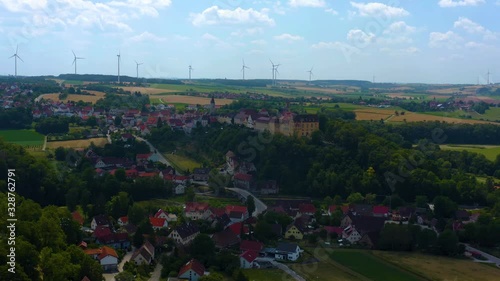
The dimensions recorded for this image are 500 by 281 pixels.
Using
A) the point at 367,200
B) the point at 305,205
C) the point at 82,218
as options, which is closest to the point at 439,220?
the point at 367,200

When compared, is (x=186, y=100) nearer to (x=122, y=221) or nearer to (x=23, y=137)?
(x=23, y=137)

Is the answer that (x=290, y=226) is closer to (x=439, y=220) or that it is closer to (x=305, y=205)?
(x=305, y=205)

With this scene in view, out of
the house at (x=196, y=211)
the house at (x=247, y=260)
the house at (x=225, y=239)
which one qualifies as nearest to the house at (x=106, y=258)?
the house at (x=225, y=239)

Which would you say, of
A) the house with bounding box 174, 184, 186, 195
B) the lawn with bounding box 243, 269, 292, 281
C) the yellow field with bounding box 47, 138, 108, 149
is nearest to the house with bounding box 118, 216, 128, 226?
the house with bounding box 174, 184, 186, 195

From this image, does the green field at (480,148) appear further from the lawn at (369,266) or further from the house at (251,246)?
the house at (251,246)

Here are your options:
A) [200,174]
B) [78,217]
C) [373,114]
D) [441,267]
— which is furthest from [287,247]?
[373,114]

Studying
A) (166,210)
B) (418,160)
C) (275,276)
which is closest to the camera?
(275,276)
